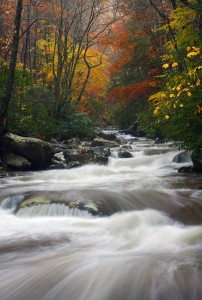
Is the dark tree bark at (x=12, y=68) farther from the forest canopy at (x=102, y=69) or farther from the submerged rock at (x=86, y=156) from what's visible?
the submerged rock at (x=86, y=156)

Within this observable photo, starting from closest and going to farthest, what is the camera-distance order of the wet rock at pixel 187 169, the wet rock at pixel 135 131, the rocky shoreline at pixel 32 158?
the wet rock at pixel 187 169
the rocky shoreline at pixel 32 158
the wet rock at pixel 135 131

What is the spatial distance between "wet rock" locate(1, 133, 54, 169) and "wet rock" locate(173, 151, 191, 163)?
4.40 m

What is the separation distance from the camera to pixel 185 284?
11.7 ft

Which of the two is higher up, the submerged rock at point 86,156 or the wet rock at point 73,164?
the submerged rock at point 86,156

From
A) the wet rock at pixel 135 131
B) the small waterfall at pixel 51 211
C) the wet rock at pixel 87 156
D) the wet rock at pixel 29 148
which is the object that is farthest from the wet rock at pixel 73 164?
the wet rock at pixel 135 131

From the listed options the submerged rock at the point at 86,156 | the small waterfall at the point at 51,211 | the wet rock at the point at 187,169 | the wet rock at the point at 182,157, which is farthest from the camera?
the wet rock at the point at 182,157

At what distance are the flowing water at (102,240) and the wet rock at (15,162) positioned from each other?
4.79 ft

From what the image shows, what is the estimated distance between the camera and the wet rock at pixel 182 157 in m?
12.2

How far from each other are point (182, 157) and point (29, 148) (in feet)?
17.1

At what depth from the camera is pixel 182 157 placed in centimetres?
1240

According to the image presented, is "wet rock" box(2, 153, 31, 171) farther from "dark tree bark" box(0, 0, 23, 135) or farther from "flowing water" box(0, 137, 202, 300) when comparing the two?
"flowing water" box(0, 137, 202, 300)

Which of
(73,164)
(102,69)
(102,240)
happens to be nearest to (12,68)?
(73,164)

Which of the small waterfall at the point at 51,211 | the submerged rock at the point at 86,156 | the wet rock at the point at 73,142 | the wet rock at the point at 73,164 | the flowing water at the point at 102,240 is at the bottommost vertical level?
the flowing water at the point at 102,240

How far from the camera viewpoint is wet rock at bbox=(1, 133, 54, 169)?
440 inches
